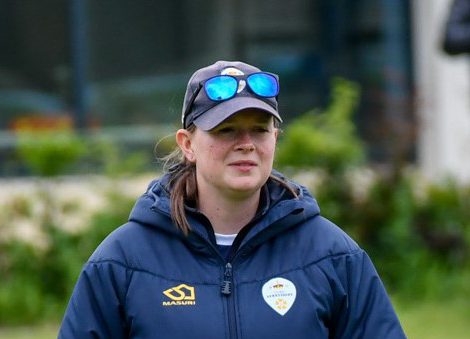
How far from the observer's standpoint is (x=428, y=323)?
30.6 ft

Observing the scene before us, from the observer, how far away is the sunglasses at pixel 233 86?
3.71 meters

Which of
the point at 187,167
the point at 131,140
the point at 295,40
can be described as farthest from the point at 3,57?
the point at 187,167

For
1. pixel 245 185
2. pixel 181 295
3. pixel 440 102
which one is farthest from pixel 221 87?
pixel 440 102

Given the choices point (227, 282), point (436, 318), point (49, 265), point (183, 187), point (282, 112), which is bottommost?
point (436, 318)

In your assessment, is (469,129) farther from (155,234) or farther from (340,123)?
(155,234)

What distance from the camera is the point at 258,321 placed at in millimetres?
3648

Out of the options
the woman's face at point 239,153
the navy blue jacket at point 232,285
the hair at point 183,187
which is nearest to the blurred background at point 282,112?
the hair at point 183,187

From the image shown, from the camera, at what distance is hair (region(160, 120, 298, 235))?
375 centimetres

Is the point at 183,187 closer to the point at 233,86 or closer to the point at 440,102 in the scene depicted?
the point at 233,86

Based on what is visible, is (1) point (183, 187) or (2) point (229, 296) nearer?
(2) point (229, 296)

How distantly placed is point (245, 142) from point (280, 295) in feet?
1.37

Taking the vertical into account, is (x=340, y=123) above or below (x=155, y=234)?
below

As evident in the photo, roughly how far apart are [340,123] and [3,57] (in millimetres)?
2905


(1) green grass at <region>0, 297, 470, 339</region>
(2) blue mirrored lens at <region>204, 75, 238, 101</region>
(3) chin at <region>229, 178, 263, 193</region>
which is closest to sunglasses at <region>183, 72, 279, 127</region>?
(2) blue mirrored lens at <region>204, 75, 238, 101</region>
